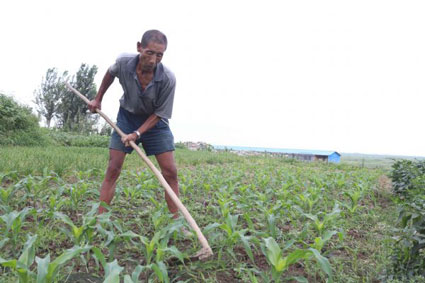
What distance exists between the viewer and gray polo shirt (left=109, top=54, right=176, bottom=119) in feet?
9.04

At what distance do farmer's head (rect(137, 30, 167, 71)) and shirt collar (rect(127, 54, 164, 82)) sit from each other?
15cm

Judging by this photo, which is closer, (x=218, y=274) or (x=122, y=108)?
(x=218, y=274)

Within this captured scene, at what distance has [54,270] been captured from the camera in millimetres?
1609

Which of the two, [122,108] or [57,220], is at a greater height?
[122,108]

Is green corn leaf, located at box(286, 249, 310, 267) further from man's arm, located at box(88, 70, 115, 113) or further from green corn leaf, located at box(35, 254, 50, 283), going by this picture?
man's arm, located at box(88, 70, 115, 113)

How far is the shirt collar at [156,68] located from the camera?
8.99 feet

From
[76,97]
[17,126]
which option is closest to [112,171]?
[17,126]

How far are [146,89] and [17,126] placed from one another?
8895mm

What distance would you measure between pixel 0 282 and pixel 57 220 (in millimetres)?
1129

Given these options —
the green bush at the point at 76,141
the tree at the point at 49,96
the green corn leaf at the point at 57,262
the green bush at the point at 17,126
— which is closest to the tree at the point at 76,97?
the tree at the point at 49,96

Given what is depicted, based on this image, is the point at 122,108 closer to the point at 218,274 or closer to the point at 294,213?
the point at 218,274

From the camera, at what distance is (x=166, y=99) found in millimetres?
2814

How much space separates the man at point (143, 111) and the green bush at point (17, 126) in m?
7.64

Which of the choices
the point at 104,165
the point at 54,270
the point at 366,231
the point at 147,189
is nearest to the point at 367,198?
the point at 366,231
